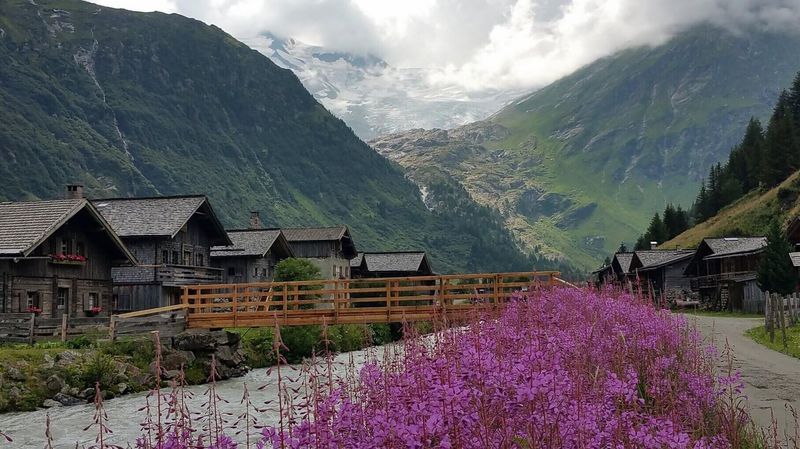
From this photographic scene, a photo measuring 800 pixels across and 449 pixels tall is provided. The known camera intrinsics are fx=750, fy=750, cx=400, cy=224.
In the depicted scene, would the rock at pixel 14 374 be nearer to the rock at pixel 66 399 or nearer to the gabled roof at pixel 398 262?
the rock at pixel 66 399

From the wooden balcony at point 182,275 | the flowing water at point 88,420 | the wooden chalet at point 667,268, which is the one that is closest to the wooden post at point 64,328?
the flowing water at point 88,420

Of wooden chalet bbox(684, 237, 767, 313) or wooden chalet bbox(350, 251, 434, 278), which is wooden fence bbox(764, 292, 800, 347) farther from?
wooden chalet bbox(350, 251, 434, 278)

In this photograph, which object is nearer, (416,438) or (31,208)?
(416,438)

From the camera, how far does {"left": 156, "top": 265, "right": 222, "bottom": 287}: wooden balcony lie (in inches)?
1879

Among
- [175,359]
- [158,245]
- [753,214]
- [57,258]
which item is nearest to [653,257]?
[753,214]

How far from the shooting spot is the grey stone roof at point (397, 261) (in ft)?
278

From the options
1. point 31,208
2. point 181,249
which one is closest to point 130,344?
point 31,208

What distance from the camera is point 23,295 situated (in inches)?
1324

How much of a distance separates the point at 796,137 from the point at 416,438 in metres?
119

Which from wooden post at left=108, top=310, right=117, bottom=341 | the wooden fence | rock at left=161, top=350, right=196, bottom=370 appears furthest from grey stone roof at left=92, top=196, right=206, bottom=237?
the wooden fence

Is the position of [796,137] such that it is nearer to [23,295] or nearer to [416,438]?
[23,295]

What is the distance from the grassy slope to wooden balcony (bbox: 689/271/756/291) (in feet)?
60.2

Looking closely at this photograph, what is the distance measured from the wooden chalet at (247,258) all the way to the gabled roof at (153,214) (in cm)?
694

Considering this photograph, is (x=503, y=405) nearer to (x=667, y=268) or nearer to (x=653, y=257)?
(x=667, y=268)
